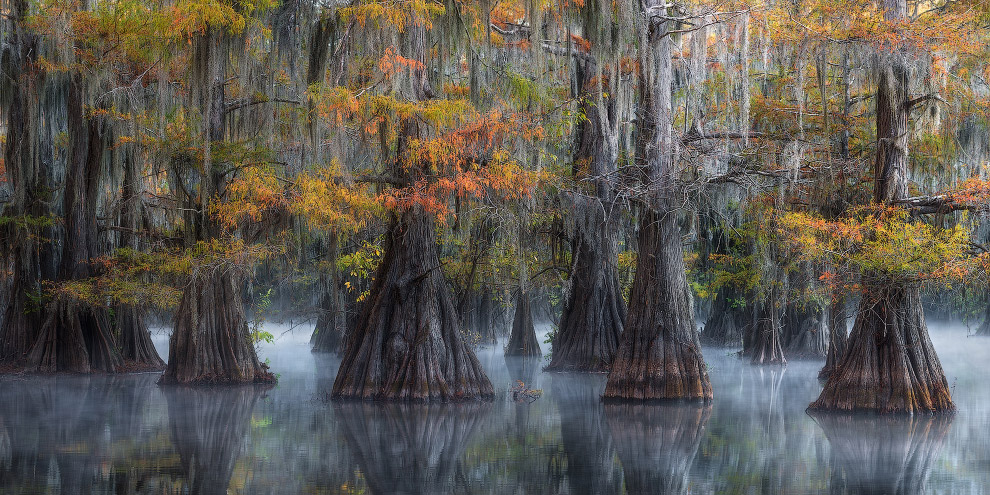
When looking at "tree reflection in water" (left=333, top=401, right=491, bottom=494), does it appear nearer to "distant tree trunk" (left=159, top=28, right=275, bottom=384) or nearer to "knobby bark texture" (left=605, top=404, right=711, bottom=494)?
"knobby bark texture" (left=605, top=404, right=711, bottom=494)

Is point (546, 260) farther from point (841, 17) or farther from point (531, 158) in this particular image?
point (841, 17)

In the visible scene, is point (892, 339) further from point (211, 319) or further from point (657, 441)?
point (211, 319)

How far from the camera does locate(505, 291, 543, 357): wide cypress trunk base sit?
28.8 m

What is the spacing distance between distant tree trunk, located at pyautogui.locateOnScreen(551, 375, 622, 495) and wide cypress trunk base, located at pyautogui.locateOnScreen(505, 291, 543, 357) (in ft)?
28.7

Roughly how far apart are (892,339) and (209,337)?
12135mm

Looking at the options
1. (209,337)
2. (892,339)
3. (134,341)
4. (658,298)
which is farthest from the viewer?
(134,341)

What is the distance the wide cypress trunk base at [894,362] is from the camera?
1427cm

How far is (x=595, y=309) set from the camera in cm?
2188

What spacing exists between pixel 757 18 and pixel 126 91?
11447 millimetres

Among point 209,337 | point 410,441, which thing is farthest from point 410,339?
point 209,337

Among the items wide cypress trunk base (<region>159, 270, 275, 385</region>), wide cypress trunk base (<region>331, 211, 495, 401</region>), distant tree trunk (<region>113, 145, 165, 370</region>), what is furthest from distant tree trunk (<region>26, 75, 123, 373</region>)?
wide cypress trunk base (<region>331, 211, 495, 401</region>)

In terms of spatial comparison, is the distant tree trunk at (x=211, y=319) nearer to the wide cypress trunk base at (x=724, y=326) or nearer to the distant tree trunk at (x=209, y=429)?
the distant tree trunk at (x=209, y=429)

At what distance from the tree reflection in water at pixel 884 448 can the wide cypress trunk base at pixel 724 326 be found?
18310mm

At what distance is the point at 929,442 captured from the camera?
12.4 metres
